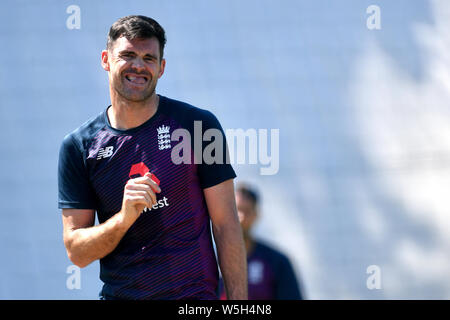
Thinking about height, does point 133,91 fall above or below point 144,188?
above

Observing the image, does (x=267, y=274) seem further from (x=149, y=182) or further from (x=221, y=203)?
(x=149, y=182)

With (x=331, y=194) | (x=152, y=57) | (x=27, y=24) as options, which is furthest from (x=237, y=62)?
(x=152, y=57)

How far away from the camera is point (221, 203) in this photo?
2111mm

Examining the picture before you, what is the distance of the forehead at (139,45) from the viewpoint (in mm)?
2115

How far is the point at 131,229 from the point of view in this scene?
2.07m

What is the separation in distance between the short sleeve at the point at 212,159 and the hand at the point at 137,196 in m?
0.21

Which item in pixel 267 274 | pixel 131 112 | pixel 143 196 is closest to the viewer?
pixel 143 196

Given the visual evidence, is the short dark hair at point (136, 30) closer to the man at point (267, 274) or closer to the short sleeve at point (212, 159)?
the short sleeve at point (212, 159)

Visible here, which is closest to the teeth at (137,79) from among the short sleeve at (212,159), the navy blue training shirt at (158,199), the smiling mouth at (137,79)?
the smiling mouth at (137,79)

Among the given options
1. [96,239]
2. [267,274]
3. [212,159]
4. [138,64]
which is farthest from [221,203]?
[267,274]

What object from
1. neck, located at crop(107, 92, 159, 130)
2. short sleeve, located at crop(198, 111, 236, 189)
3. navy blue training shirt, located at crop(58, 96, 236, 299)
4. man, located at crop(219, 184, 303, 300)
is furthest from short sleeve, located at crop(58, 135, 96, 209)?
man, located at crop(219, 184, 303, 300)

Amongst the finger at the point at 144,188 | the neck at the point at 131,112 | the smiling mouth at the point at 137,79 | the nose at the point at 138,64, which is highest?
the nose at the point at 138,64

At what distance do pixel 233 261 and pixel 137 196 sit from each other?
398mm
